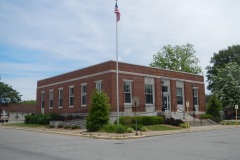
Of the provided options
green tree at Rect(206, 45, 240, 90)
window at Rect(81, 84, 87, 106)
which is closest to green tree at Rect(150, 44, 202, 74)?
green tree at Rect(206, 45, 240, 90)

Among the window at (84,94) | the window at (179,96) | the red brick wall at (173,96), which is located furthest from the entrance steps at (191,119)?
the window at (84,94)

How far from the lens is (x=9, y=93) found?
210 feet

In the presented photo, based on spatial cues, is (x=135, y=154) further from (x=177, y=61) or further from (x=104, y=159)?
(x=177, y=61)

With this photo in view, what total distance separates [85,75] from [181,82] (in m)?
12.2

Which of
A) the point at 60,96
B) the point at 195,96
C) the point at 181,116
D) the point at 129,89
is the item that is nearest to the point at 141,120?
the point at 129,89

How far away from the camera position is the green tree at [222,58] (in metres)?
65.6

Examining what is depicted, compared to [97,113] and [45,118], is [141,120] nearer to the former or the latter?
[97,113]

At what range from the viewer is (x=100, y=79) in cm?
3278

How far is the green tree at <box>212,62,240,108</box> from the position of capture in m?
47.8

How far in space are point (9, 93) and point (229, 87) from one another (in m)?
43.0

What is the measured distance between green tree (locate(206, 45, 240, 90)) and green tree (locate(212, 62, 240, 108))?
13.8m

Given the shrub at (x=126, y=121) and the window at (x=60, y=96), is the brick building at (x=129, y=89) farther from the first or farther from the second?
the shrub at (x=126, y=121)

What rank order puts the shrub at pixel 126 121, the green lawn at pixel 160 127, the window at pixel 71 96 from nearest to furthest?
the green lawn at pixel 160 127 → the shrub at pixel 126 121 → the window at pixel 71 96

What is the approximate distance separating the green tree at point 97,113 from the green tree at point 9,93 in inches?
1683
